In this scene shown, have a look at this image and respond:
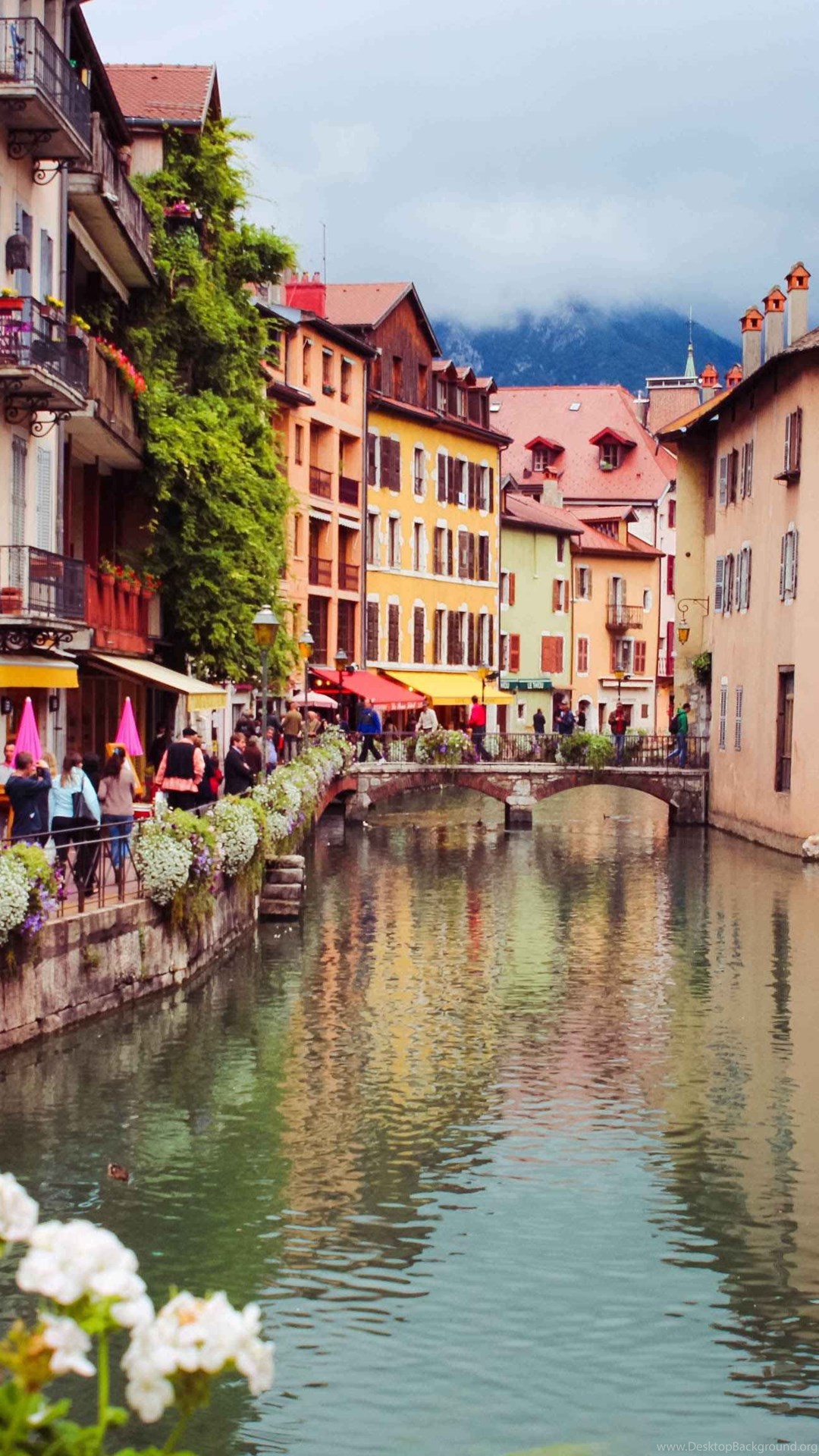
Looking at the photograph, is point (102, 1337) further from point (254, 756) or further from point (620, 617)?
point (620, 617)

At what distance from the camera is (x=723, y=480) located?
4978cm

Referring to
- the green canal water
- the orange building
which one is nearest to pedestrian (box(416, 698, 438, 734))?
the orange building

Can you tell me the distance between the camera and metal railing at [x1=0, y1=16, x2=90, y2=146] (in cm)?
2370

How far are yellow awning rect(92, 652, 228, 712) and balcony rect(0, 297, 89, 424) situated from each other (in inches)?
196

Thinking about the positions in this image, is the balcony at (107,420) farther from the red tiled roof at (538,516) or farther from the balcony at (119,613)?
the red tiled roof at (538,516)

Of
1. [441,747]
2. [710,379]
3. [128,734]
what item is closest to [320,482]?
[441,747]

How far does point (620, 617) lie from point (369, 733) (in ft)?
130

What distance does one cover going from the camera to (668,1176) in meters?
14.6

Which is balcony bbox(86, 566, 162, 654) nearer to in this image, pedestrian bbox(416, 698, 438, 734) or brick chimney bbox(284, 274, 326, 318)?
pedestrian bbox(416, 698, 438, 734)

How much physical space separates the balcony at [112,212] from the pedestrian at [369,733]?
639 inches

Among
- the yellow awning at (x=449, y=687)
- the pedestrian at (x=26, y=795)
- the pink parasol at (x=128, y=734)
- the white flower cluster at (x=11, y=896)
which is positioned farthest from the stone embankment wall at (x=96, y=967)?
the yellow awning at (x=449, y=687)

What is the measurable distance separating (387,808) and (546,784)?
605cm

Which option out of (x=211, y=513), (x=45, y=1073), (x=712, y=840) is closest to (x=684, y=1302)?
(x=45, y=1073)

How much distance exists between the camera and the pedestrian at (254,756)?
31578 mm
